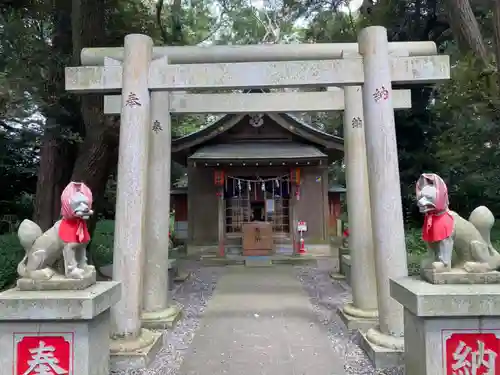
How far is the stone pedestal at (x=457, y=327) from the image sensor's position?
3291 millimetres

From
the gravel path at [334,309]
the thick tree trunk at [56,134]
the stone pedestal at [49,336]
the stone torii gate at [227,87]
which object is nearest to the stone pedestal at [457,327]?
the gravel path at [334,309]

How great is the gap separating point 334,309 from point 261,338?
1988 millimetres

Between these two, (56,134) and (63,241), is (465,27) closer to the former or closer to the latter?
(63,241)

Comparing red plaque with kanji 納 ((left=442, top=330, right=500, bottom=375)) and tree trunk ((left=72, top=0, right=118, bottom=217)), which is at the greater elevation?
tree trunk ((left=72, top=0, right=118, bottom=217))

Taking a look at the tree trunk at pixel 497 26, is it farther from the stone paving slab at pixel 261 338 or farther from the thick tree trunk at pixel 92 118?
the thick tree trunk at pixel 92 118

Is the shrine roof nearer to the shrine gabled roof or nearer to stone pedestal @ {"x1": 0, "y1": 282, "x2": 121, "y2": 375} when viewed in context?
the shrine gabled roof

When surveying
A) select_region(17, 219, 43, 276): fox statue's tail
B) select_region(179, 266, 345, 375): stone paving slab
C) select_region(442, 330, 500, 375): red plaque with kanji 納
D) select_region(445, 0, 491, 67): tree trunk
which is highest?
select_region(445, 0, 491, 67): tree trunk

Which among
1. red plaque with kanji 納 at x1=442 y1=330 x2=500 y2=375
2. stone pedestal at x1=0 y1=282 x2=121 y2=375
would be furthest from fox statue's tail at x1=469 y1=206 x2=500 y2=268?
stone pedestal at x1=0 y1=282 x2=121 y2=375

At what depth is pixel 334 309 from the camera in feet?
22.9

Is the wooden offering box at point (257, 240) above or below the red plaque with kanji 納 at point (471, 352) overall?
above

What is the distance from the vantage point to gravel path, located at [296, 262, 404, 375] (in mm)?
4438

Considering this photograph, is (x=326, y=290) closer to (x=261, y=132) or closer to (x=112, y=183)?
(x=261, y=132)

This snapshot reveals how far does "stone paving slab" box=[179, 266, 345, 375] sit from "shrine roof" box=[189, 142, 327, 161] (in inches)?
226

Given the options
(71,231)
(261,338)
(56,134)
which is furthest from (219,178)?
(71,231)
